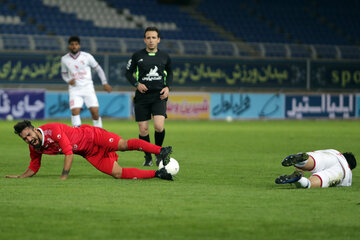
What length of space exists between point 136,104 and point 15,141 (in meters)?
5.50

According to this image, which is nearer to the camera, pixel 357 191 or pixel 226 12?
pixel 357 191

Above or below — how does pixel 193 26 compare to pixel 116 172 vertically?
above

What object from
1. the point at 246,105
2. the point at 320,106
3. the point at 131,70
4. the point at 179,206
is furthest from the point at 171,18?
the point at 179,206

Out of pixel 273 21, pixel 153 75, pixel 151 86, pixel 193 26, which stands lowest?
pixel 151 86

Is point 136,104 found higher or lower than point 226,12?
lower

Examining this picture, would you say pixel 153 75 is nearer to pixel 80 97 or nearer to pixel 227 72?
pixel 80 97

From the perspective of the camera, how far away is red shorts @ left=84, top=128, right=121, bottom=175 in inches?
305

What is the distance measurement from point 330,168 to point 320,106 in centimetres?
2232

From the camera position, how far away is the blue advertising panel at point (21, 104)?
951 inches

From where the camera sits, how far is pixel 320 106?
95.1ft

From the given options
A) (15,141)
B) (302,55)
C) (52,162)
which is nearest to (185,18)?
(302,55)

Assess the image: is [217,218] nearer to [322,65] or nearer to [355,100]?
[355,100]

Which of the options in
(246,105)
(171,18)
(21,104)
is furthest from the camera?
(171,18)

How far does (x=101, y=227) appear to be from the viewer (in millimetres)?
4934
